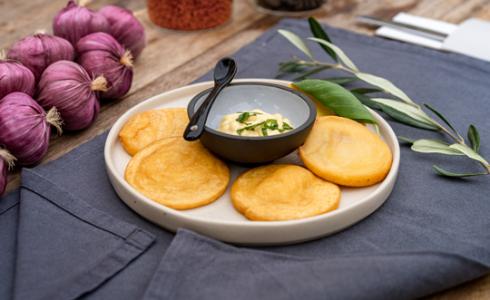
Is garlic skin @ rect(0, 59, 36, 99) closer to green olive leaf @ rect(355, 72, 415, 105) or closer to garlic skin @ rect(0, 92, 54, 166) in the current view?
garlic skin @ rect(0, 92, 54, 166)

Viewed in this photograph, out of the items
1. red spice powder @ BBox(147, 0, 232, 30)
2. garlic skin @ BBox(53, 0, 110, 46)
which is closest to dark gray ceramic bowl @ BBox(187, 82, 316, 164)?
garlic skin @ BBox(53, 0, 110, 46)

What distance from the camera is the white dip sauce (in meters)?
A: 0.94

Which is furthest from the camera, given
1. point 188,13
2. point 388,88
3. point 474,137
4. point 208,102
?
point 188,13

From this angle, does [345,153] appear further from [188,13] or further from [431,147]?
[188,13]

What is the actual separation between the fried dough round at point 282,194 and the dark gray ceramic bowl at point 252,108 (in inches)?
1.3

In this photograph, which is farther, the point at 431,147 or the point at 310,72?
the point at 310,72

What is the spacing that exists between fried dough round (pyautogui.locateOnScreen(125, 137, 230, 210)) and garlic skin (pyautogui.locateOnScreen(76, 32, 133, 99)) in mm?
317

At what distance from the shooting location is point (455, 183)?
0.98 m

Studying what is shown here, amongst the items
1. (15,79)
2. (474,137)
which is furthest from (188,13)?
(474,137)

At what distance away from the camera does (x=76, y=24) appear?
4.21 ft

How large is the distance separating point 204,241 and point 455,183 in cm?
46

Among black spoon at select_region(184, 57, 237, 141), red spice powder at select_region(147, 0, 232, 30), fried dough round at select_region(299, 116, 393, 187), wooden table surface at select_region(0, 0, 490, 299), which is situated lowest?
wooden table surface at select_region(0, 0, 490, 299)

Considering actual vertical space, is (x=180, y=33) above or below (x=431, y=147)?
below

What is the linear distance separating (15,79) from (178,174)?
1.27 feet
